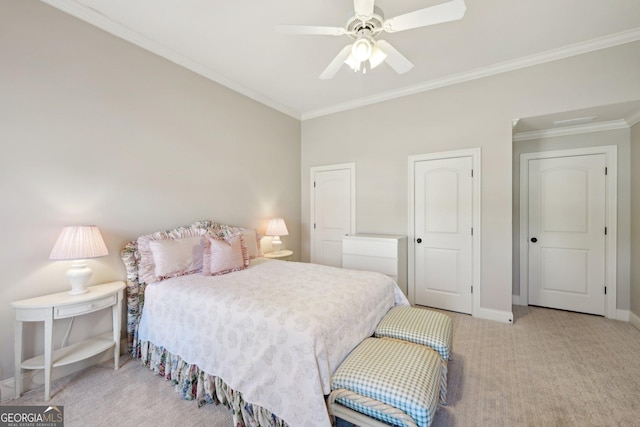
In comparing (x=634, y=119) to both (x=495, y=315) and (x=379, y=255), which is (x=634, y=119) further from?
(x=379, y=255)

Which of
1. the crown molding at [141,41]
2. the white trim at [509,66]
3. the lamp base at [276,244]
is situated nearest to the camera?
the crown molding at [141,41]

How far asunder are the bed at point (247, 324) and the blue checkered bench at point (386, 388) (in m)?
0.10

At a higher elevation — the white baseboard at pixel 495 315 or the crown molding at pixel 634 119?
the crown molding at pixel 634 119

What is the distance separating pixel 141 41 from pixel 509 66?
151 inches

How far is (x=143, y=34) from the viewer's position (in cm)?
251

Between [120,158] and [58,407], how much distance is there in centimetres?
191

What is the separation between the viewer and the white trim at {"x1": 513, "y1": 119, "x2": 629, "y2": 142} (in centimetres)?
306

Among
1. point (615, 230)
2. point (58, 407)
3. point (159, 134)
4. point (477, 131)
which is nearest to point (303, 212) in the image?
point (159, 134)

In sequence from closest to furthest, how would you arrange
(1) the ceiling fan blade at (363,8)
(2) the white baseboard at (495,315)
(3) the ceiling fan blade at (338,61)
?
(1) the ceiling fan blade at (363,8), (3) the ceiling fan blade at (338,61), (2) the white baseboard at (495,315)

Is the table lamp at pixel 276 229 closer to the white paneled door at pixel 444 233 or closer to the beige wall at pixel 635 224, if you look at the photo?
the white paneled door at pixel 444 233

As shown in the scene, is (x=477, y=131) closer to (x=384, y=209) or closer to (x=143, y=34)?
(x=384, y=209)

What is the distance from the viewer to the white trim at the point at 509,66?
2.49 m

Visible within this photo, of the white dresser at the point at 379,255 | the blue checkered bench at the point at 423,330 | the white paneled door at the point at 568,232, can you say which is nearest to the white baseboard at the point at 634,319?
the white paneled door at the point at 568,232

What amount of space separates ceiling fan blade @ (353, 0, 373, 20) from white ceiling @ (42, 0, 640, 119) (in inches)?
20.2
